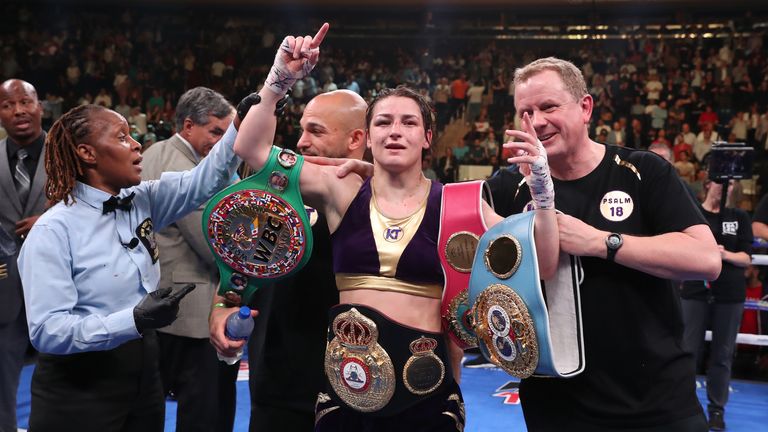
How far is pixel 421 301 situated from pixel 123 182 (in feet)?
3.10

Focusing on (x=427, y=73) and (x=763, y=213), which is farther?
(x=427, y=73)

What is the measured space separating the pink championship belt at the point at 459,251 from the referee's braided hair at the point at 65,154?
106cm

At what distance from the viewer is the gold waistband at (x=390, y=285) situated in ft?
6.38

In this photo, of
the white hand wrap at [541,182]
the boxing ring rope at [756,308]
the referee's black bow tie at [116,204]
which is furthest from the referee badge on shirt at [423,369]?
the boxing ring rope at [756,308]

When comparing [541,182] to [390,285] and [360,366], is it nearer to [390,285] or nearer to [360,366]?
[390,285]

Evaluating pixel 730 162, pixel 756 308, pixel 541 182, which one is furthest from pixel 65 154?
pixel 756 308

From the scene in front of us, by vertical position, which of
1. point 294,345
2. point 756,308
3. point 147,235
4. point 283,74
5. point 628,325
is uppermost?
point 283,74

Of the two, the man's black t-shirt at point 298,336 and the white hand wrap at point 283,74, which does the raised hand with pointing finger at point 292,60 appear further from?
the man's black t-shirt at point 298,336

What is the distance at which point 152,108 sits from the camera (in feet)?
43.8

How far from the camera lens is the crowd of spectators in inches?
466

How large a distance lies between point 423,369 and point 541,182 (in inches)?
23.2

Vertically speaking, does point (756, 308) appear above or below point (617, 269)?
below

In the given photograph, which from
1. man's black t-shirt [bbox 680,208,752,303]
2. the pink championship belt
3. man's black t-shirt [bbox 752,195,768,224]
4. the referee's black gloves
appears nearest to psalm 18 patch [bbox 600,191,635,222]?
the pink championship belt

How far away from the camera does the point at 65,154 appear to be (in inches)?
83.0
